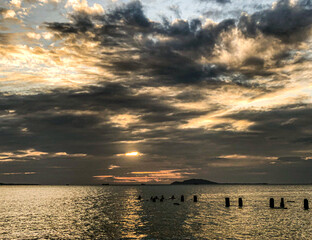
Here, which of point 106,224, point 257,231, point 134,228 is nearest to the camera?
point 257,231

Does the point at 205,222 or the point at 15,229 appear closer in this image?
the point at 15,229

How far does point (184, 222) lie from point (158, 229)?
7.24 metres

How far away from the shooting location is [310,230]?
39.3 metres

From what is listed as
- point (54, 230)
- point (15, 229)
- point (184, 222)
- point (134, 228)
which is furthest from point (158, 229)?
point (15, 229)

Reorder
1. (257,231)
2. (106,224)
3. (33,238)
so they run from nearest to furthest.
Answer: (33,238)
(257,231)
(106,224)

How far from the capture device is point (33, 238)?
34.8m

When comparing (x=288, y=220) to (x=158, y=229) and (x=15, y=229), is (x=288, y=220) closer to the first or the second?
(x=158, y=229)

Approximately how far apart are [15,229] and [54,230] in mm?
5629

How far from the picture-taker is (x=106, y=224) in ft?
149

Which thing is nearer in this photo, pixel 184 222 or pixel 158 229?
pixel 158 229

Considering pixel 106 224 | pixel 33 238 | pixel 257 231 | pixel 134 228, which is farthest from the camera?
pixel 106 224

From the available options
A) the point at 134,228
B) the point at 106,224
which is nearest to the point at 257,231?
the point at 134,228

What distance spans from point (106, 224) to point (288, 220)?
28329mm

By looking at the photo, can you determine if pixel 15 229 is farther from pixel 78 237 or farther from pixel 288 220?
pixel 288 220
